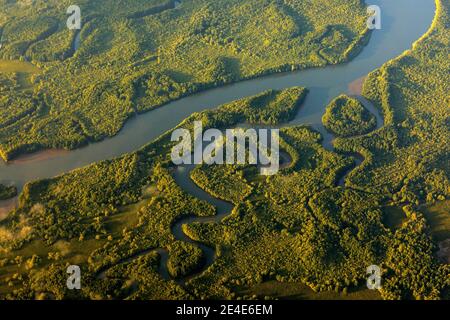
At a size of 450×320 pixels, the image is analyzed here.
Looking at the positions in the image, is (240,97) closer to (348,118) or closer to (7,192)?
(348,118)

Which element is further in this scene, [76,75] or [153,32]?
[153,32]

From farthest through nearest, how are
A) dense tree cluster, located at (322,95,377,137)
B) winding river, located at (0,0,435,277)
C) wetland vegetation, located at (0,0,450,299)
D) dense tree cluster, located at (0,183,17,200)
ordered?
dense tree cluster, located at (322,95,377,137) < winding river, located at (0,0,435,277) < dense tree cluster, located at (0,183,17,200) < wetland vegetation, located at (0,0,450,299)

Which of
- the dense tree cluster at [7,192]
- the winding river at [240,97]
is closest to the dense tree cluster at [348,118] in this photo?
the winding river at [240,97]

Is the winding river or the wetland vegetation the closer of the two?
the wetland vegetation

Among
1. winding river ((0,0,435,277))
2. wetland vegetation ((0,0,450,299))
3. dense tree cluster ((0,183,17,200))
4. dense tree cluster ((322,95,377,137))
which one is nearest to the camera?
wetland vegetation ((0,0,450,299))

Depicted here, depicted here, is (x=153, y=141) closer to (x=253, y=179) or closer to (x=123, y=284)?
(x=253, y=179)

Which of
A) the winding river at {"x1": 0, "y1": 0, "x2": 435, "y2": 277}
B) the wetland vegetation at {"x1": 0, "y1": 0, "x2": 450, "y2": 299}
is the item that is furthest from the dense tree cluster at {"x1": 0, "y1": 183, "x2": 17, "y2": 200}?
the wetland vegetation at {"x1": 0, "y1": 0, "x2": 450, "y2": 299}

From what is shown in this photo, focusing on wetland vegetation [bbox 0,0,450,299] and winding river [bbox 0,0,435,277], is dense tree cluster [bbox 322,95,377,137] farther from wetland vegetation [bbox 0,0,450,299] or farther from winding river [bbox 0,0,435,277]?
winding river [bbox 0,0,435,277]

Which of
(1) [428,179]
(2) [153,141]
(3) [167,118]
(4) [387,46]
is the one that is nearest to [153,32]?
(3) [167,118]

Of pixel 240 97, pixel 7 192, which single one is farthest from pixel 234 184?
pixel 7 192
